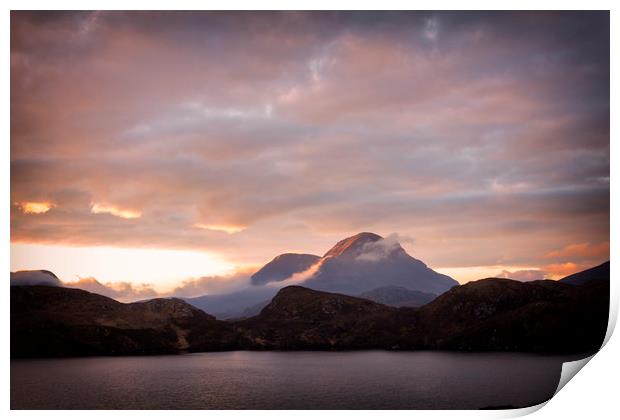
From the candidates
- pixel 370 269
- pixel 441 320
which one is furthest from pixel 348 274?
pixel 441 320

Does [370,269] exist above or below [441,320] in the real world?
above

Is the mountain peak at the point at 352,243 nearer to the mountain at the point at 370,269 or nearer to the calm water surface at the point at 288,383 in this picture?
the mountain at the point at 370,269

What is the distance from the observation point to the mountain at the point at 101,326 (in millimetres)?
110000

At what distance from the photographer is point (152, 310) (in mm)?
139875

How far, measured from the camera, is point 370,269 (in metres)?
Result: 148

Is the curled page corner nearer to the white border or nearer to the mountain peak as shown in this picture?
the white border

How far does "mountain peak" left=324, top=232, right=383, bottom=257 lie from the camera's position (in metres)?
87.9

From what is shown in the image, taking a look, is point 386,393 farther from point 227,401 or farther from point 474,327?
point 474,327

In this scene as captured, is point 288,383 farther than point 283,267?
No

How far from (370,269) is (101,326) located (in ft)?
224

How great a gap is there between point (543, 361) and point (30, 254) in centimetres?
7781

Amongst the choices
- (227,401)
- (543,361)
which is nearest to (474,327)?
(543,361)
